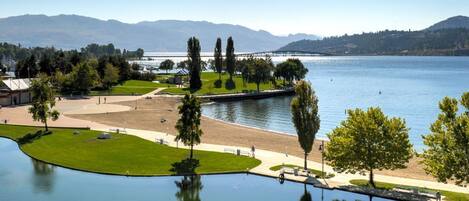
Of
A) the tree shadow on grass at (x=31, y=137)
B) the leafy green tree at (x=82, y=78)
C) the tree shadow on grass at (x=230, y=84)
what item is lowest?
the tree shadow on grass at (x=31, y=137)

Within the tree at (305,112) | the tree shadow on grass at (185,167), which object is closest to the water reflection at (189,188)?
the tree shadow on grass at (185,167)

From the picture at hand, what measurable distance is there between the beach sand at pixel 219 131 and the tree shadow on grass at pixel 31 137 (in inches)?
513

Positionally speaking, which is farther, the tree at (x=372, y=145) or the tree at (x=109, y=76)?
the tree at (x=109, y=76)

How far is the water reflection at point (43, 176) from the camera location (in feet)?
153

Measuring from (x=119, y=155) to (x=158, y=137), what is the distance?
1167 centimetres

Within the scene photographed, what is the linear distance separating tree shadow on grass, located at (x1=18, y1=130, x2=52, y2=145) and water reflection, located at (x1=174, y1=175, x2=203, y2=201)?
27972 mm

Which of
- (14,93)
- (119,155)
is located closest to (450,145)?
(119,155)

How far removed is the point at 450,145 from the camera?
37.5 m

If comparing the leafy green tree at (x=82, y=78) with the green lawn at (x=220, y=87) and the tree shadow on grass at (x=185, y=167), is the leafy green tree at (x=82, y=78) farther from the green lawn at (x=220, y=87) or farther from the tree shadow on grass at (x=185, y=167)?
the tree shadow on grass at (x=185, y=167)

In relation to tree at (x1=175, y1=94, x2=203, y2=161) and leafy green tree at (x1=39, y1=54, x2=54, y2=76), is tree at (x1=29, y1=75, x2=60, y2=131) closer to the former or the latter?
tree at (x1=175, y1=94, x2=203, y2=161)

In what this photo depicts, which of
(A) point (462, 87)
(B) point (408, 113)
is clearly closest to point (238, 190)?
(B) point (408, 113)

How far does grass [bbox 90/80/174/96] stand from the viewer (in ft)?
438

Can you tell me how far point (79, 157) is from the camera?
57406mm

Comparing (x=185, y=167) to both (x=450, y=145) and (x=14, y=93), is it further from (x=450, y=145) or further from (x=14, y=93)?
(x=14, y=93)
